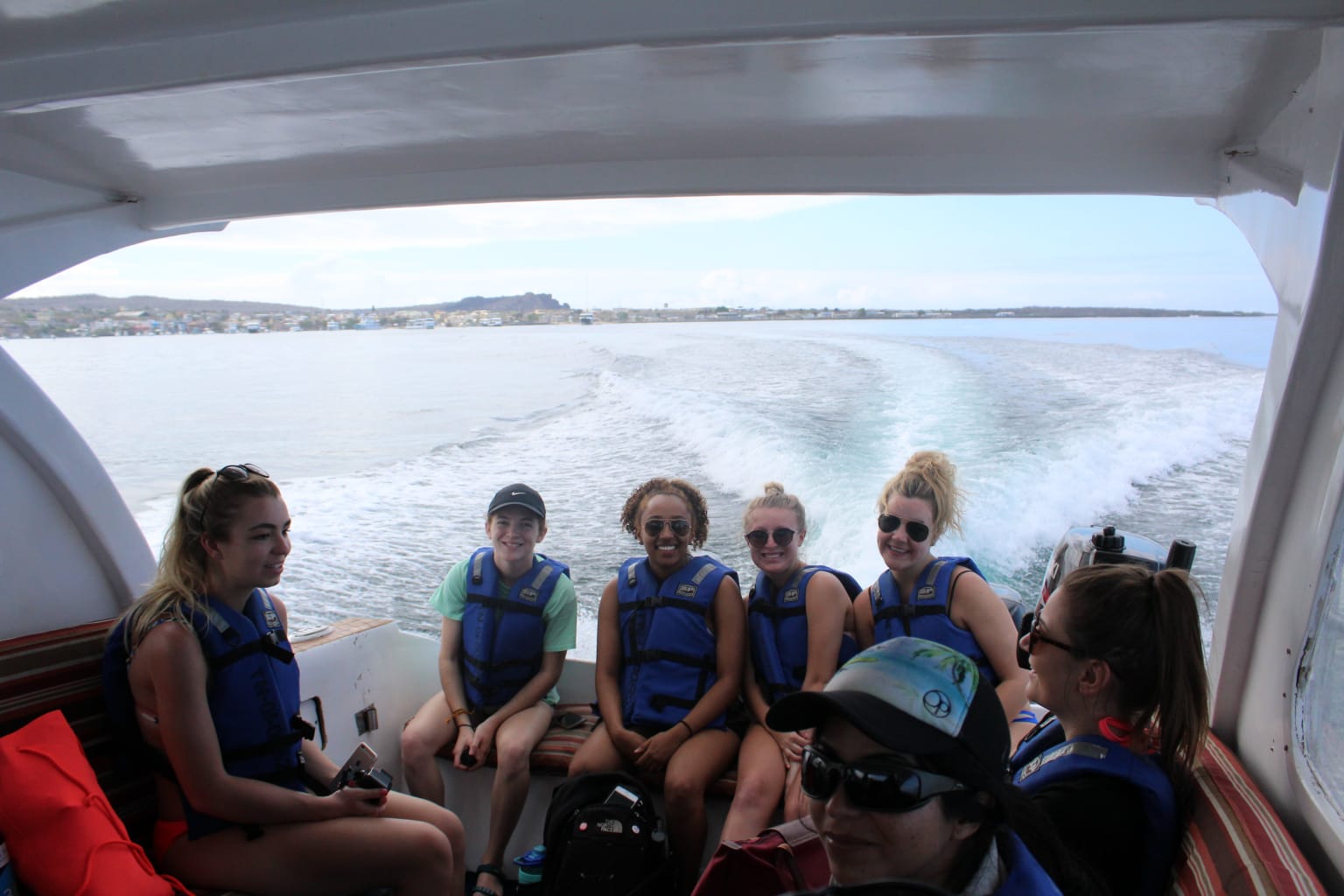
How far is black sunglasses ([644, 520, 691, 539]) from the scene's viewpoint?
2873 millimetres

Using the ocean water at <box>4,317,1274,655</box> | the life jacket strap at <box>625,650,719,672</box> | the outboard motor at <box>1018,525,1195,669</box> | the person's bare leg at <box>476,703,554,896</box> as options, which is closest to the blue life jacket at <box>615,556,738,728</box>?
the life jacket strap at <box>625,650,719,672</box>

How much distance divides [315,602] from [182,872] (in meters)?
3.06

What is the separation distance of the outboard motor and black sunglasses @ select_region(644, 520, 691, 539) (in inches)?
45.2

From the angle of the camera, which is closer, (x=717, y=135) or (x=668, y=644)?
(x=717, y=135)

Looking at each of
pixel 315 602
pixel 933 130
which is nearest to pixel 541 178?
pixel 933 130

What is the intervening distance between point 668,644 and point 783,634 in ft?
1.25

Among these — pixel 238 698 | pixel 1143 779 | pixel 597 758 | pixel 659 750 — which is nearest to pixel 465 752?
pixel 597 758

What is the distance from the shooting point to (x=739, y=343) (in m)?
8.24

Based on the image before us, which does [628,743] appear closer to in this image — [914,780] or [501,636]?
[501,636]

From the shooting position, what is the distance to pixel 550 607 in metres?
3.00

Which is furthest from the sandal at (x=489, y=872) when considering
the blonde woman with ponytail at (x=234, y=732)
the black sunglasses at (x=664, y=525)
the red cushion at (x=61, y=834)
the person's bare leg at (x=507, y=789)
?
the black sunglasses at (x=664, y=525)

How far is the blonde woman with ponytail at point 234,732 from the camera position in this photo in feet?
6.33

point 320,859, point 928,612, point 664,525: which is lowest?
point 320,859

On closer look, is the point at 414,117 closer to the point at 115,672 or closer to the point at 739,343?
the point at 115,672
